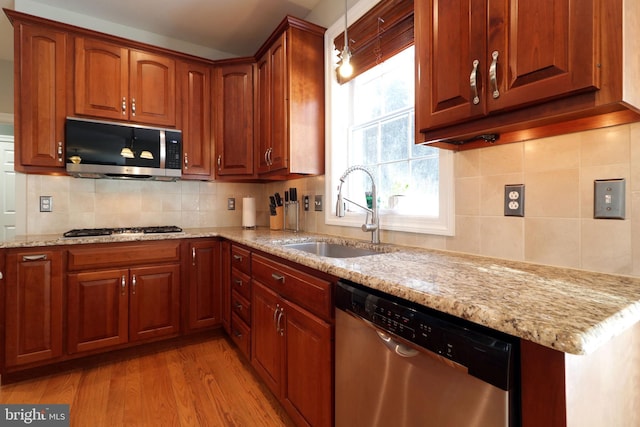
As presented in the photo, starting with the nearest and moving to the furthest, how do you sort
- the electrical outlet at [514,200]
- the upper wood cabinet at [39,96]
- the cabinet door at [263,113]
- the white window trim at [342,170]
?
1. the electrical outlet at [514,200]
2. the white window trim at [342,170]
3. the upper wood cabinet at [39,96]
4. the cabinet door at [263,113]

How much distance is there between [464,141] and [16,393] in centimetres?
289

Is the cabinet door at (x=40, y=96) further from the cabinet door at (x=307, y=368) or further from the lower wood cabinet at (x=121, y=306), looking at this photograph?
the cabinet door at (x=307, y=368)

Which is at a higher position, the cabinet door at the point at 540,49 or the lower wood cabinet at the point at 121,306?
the cabinet door at the point at 540,49

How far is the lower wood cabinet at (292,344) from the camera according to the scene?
1.25m

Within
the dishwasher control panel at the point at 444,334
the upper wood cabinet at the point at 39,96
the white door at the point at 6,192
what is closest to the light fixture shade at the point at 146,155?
the upper wood cabinet at the point at 39,96

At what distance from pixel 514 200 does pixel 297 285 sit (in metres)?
0.97

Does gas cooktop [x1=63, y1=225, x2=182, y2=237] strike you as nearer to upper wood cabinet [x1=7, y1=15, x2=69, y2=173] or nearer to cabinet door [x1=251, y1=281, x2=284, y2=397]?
upper wood cabinet [x1=7, y1=15, x2=69, y2=173]

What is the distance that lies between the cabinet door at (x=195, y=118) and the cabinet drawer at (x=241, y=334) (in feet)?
4.30

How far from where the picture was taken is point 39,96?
2186mm

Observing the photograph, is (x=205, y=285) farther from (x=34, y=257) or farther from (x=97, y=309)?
A: (x=34, y=257)

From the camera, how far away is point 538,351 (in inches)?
23.9

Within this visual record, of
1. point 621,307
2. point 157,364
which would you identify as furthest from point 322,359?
point 157,364

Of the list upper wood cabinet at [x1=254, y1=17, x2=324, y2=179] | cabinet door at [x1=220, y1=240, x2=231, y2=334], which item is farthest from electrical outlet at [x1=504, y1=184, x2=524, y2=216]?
cabinet door at [x1=220, y1=240, x2=231, y2=334]

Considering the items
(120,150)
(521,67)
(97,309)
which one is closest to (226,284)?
(97,309)
